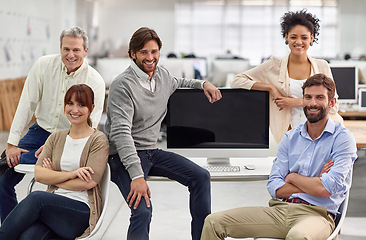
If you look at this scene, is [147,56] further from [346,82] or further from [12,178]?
[346,82]

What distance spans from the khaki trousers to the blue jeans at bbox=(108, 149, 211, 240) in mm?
361

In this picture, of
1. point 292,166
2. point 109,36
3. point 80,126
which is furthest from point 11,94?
point 109,36

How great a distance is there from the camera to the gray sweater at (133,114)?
94.7 inches

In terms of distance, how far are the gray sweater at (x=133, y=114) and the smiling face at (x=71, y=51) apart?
1.57 ft

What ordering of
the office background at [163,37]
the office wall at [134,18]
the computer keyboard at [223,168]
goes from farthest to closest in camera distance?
the office wall at [134,18]
the office background at [163,37]
the computer keyboard at [223,168]

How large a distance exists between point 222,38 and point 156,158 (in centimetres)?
1405

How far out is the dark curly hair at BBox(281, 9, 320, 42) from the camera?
2959 mm

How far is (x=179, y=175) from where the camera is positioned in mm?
2568

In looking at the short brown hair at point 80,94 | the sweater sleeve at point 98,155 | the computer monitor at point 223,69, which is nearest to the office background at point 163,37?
the sweater sleeve at point 98,155

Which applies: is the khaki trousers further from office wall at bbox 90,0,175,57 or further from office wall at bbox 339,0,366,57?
office wall at bbox 339,0,366,57

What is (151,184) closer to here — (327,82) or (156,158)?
(156,158)

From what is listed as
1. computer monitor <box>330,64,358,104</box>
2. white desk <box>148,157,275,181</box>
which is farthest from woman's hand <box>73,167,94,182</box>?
computer monitor <box>330,64,358,104</box>

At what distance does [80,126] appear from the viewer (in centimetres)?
245

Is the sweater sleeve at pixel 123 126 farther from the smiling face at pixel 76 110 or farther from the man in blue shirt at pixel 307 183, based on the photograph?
the man in blue shirt at pixel 307 183
